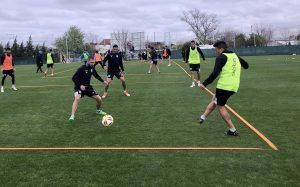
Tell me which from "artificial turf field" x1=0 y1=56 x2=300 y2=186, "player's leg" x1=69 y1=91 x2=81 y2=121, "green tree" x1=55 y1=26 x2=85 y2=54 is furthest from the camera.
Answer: "green tree" x1=55 y1=26 x2=85 y2=54

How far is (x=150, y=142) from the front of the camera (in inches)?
295

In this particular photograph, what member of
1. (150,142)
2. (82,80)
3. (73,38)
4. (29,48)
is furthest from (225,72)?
(73,38)

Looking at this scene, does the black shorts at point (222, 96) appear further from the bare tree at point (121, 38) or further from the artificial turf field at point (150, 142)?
the bare tree at point (121, 38)

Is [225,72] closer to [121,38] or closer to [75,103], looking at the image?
[75,103]

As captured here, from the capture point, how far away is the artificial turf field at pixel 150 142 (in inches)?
218

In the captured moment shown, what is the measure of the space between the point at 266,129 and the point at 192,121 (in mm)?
1822

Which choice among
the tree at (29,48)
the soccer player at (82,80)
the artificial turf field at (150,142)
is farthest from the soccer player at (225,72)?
the tree at (29,48)

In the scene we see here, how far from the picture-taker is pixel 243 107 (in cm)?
1131

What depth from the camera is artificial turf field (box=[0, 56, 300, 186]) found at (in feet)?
18.2

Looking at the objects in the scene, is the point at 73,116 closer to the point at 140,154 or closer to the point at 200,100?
the point at 140,154

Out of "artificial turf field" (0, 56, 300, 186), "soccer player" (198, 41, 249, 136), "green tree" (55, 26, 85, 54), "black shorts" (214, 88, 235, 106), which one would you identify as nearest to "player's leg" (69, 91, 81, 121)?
"artificial turf field" (0, 56, 300, 186)

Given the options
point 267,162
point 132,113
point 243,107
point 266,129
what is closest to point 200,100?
point 243,107

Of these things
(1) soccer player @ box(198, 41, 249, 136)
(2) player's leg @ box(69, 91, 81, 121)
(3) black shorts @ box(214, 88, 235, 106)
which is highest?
(1) soccer player @ box(198, 41, 249, 136)

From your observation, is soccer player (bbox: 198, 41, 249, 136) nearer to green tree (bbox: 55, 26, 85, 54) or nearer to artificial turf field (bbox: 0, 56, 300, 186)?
artificial turf field (bbox: 0, 56, 300, 186)
